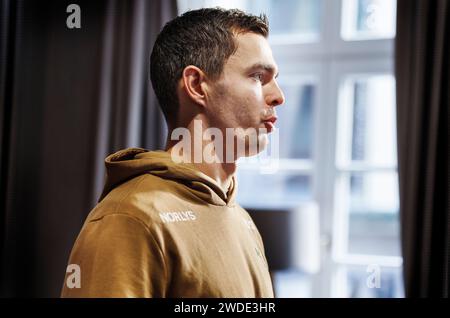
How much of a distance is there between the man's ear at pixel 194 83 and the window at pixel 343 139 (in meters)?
1.46

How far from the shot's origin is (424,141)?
2324 mm

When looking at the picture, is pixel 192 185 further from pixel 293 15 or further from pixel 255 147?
pixel 293 15

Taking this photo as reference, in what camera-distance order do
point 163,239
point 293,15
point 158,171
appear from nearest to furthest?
1. point 163,239
2. point 158,171
3. point 293,15

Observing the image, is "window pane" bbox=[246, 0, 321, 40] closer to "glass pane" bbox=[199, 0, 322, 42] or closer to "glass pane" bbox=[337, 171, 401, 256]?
"glass pane" bbox=[199, 0, 322, 42]

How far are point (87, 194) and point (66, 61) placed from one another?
75 centimetres

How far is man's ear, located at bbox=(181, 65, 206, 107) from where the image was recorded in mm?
1072

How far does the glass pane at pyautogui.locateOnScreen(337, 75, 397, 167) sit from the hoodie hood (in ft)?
5.58

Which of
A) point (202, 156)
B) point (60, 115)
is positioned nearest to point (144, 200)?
point (202, 156)

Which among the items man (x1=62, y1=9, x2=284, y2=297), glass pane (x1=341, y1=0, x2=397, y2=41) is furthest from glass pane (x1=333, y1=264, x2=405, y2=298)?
man (x1=62, y1=9, x2=284, y2=297)

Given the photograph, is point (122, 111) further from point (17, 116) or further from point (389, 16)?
point (389, 16)

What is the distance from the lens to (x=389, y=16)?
256 centimetres

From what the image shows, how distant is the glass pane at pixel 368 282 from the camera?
8.29 ft

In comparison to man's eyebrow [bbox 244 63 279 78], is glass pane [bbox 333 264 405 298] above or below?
below

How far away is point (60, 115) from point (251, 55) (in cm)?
205
